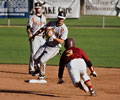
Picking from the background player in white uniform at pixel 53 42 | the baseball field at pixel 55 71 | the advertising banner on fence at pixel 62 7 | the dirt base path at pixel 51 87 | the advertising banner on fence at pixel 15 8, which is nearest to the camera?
the dirt base path at pixel 51 87

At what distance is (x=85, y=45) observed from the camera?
22.3 m

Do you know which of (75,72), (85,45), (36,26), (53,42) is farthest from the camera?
(85,45)

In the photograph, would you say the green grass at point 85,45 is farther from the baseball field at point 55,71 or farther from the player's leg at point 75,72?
the player's leg at point 75,72

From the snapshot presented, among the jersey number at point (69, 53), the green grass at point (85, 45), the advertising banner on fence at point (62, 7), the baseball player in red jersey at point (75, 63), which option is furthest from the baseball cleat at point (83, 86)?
the advertising banner on fence at point (62, 7)

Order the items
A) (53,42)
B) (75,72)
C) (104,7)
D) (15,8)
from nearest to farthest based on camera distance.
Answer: (75,72) < (53,42) < (15,8) < (104,7)

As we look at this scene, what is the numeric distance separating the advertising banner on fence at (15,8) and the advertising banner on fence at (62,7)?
2.59 meters

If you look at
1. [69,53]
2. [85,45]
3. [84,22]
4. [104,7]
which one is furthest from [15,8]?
[69,53]

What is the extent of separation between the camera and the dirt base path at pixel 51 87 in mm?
10586

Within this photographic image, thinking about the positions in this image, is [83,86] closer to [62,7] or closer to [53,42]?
[53,42]

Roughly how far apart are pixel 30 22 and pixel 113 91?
13.1 ft

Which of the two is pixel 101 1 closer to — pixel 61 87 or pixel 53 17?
pixel 53 17

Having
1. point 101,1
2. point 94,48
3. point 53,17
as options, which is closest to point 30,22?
point 94,48

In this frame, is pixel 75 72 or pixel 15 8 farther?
pixel 15 8

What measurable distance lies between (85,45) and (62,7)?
15.6 metres
